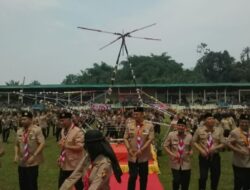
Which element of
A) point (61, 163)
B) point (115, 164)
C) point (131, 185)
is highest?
point (115, 164)

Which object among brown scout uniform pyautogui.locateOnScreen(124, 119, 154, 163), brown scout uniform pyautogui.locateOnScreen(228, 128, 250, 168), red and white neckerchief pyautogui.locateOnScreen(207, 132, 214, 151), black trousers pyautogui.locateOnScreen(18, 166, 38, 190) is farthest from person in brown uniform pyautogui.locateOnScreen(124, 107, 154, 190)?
black trousers pyautogui.locateOnScreen(18, 166, 38, 190)

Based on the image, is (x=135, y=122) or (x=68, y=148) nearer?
(x=68, y=148)

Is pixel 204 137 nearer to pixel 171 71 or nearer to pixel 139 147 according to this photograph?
pixel 139 147

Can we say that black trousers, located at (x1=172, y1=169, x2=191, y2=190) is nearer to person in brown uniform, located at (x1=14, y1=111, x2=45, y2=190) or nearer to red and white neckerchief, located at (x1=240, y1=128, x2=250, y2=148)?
red and white neckerchief, located at (x1=240, y1=128, x2=250, y2=148)

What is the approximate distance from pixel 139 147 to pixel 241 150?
1800mm

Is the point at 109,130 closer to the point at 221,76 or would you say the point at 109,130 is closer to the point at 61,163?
the point at 61,163

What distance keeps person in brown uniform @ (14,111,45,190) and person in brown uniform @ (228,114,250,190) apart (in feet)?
10.7

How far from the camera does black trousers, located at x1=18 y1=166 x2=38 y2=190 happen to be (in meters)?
8.03

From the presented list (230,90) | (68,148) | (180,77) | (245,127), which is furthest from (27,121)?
(180,77)

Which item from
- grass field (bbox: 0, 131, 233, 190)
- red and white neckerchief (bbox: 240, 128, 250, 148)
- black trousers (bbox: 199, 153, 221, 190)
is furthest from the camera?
grass field (bbox: 0, 131, 233, 190)

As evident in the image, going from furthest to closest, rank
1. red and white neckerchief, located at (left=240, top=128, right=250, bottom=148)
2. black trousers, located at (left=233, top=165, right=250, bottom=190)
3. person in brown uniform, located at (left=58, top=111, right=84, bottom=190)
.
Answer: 1. black trousers, located at (left=233, top=165, right=250, bottom=190)
2. red and white neckerchief, located at (left=240, top=128, right=250, bottom=148)
3. person in brown uniform, located at (left=58, top=111, right=84, bottom=190)

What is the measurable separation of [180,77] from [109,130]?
68500 millimetres

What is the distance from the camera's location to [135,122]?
8.89m

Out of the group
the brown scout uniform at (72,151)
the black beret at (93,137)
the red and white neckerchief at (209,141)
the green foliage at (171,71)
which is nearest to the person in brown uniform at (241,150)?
the red and white neckerchief at (209,141)
